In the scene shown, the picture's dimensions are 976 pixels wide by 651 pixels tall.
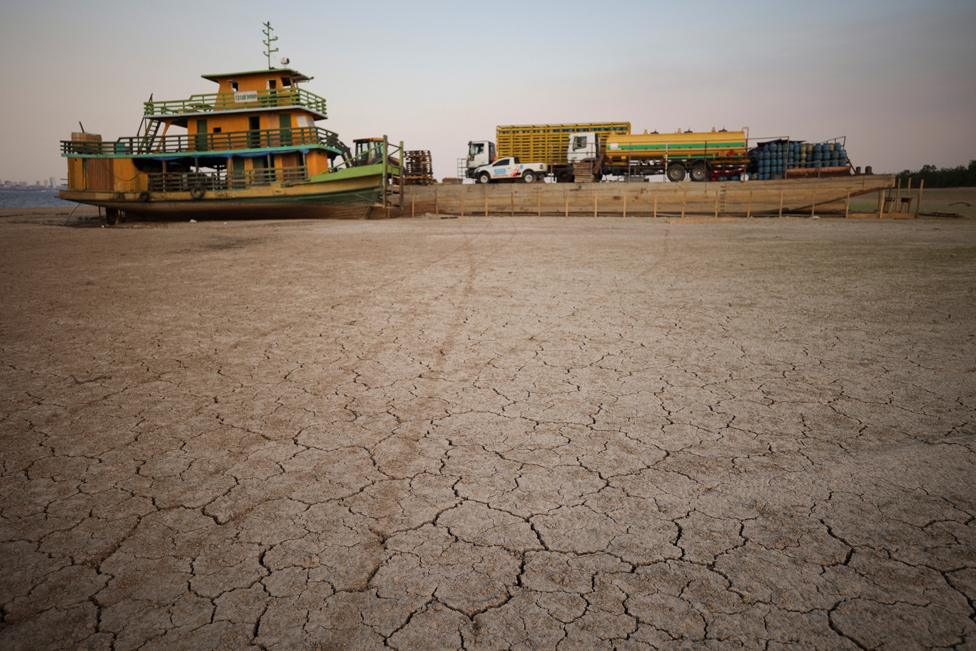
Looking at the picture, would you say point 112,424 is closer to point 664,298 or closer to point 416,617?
point 416,617

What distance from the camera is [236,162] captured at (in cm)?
2331

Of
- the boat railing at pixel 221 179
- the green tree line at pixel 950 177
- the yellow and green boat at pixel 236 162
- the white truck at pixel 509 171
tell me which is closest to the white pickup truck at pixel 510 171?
the white truck at pixel 509 171

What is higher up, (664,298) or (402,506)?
(664,298)

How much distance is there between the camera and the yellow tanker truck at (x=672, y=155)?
25953 millimetres

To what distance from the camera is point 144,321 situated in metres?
5.86

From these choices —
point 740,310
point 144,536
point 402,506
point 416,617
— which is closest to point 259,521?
point 144,536

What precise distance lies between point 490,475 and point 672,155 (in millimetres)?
26789

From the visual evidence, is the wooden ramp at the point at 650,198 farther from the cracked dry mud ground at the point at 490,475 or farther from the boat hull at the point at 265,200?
the cracked dry mud ground at the point at 490,475

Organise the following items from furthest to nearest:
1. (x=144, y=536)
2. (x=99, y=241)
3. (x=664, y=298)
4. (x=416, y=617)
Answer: (x=99, y=241)
(x=664, y=298)
(x=144, y=536)
(x=416, y=617)

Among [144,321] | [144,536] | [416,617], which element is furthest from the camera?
[144,321]

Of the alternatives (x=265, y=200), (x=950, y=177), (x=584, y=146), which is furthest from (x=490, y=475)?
(x=950, y=177)

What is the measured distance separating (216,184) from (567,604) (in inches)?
993

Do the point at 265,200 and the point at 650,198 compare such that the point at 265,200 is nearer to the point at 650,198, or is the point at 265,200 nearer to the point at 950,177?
the point at 650,198

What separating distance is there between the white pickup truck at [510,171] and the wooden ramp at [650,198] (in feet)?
4.64
